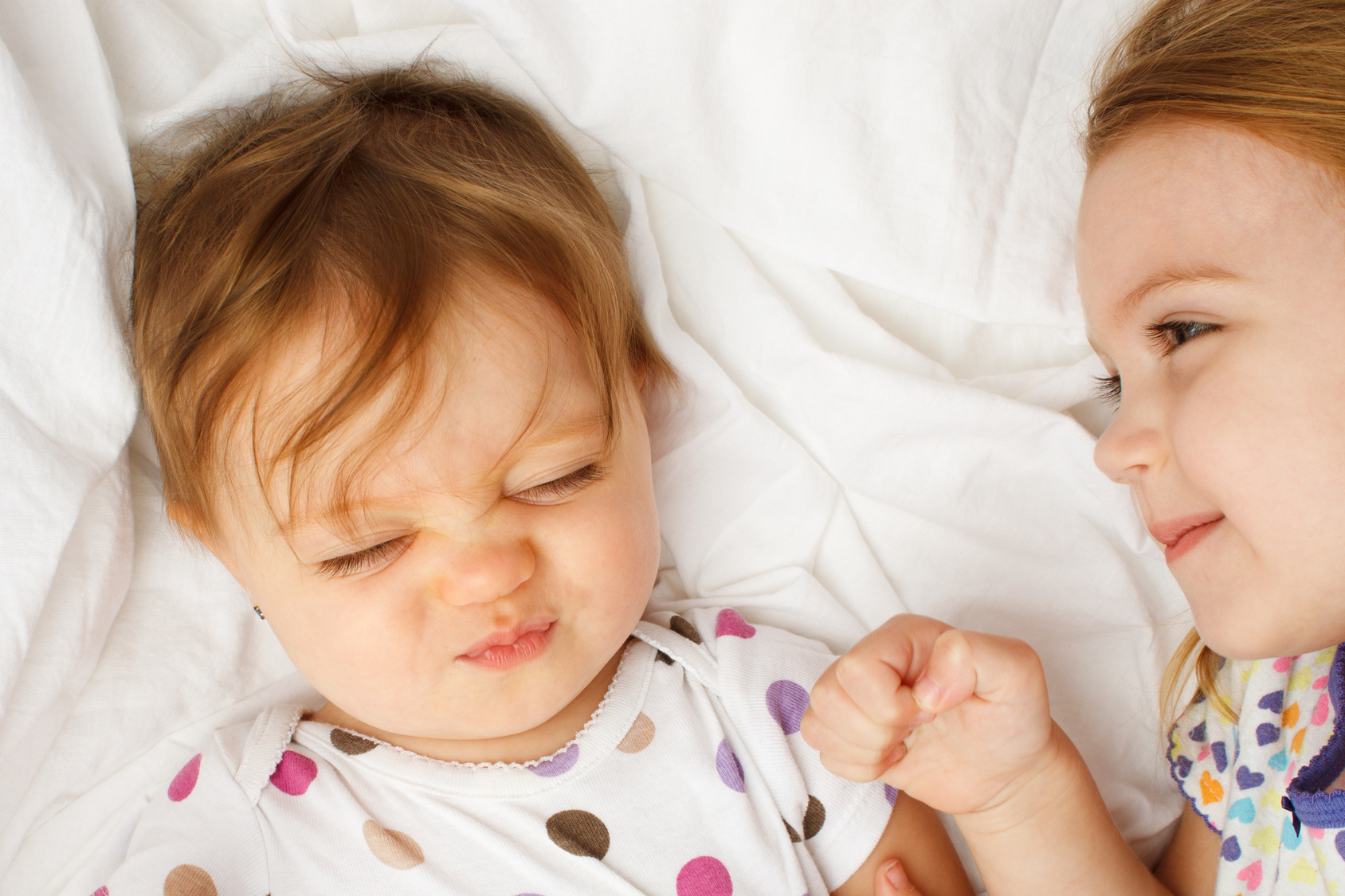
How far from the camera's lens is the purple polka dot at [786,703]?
1.20 metres

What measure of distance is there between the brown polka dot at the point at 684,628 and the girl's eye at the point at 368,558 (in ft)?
1.32

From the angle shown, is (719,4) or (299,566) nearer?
(299,566)

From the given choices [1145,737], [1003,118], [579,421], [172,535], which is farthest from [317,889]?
[1003,118]

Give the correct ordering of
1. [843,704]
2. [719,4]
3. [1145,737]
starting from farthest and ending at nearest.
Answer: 1. [1145,737]
2. [719,4]
3. [843,704]

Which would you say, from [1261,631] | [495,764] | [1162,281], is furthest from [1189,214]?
[495,764]

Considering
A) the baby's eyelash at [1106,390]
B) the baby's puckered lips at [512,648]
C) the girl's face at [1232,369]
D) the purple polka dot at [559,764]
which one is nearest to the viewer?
the girl's face at [1232,369]

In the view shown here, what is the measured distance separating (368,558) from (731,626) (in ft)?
1.51

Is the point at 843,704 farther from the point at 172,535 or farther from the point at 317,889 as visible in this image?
the point at 172,535

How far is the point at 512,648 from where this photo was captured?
3.47 ft

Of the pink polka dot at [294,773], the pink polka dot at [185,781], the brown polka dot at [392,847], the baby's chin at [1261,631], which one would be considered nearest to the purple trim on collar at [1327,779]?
the baby's chin at [1261,631]

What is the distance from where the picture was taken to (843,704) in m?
1.00

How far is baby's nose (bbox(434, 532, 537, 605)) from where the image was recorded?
98 centimetres

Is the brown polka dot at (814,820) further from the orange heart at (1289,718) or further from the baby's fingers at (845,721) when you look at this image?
the orange heart at (1289,718)

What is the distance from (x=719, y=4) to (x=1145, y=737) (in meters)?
1.00
